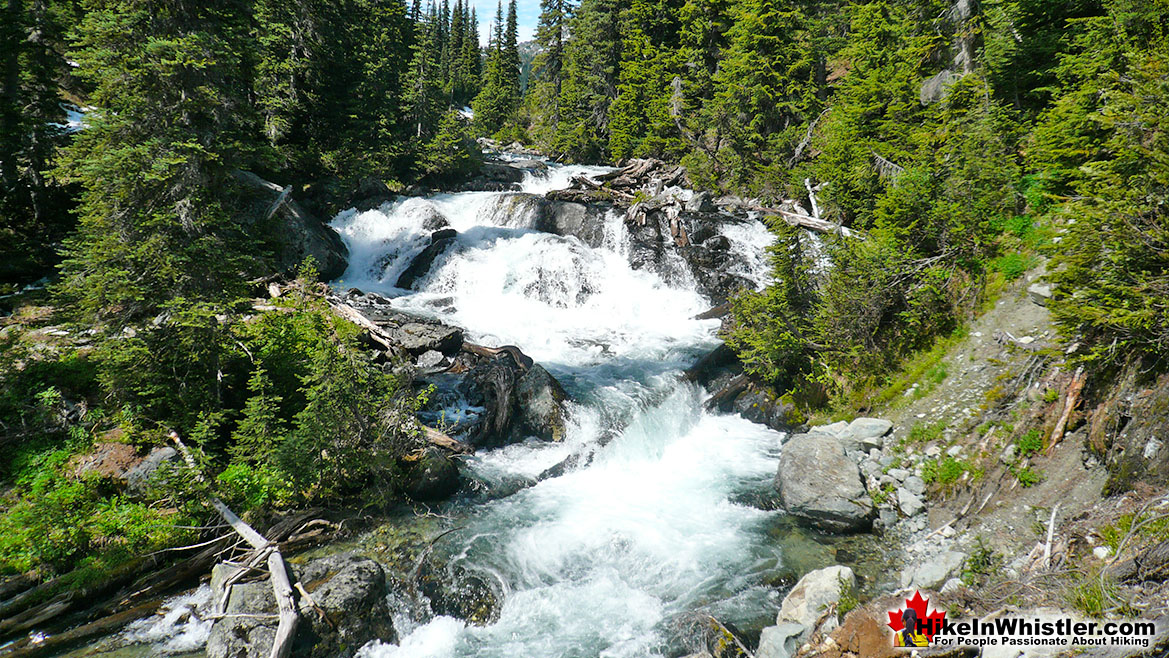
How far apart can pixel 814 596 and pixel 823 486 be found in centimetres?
304

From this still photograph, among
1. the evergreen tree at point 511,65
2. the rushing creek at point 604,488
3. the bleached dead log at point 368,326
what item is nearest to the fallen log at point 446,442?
the rushing creek at point 604,488

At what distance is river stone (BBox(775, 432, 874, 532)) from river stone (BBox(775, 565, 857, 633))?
2.19m

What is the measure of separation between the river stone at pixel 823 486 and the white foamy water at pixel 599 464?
27.5 inches

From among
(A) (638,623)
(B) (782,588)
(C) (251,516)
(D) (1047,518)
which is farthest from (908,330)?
(C) (251,516)

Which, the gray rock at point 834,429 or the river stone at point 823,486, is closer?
the river stone at point 823,486

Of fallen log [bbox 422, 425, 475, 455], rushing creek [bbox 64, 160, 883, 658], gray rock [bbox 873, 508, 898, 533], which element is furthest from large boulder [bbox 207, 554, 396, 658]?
gray rock [bbox 873, 508, 898, 533]

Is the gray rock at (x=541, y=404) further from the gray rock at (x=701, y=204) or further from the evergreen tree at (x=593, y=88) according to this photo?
the evergreen tree at (x=593, y=88)

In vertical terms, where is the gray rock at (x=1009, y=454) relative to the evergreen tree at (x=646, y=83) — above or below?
below

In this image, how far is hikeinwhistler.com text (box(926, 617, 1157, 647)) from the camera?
3.71m

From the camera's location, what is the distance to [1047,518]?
21.5ft

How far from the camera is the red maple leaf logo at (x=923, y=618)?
16.8 ft

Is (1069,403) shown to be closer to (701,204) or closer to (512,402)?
(512,402)

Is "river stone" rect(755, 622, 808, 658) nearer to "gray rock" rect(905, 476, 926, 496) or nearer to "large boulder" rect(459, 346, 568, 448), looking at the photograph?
"gray rock" rect(905, 476, 926, 496)

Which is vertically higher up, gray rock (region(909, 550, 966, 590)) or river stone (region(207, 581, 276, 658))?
gray rock (region(909, 550, 966, 590))
